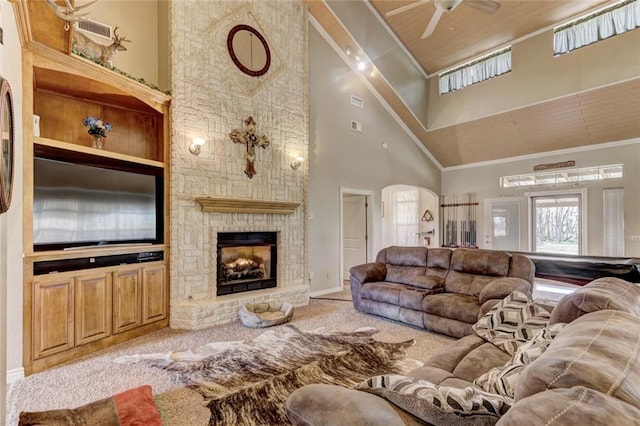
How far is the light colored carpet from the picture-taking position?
2367 millimetres

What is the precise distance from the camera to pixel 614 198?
231 inches

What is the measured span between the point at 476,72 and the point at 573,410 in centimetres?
729

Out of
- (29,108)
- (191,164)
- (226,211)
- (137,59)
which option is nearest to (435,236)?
(226,211)

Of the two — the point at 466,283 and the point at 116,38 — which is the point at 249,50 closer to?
the point at 116,38

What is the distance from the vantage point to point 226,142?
15.3 ft

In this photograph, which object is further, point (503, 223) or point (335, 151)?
point (503, 223)

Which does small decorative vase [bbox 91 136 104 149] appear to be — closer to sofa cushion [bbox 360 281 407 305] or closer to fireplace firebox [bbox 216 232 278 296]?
fireplace firebox [bbox 216 232 278 296]

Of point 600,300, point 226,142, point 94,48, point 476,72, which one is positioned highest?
point 476,72

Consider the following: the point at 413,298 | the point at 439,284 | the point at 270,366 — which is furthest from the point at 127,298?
the point at 439,284

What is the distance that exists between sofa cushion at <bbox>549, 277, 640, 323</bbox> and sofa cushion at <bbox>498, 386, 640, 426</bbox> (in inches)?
49.9

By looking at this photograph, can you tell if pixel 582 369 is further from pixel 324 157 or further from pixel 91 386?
pixel 324 157

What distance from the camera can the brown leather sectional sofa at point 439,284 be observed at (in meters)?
3.51

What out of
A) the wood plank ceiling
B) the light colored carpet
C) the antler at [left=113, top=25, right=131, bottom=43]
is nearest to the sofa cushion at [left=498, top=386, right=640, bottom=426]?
the light colored carpet

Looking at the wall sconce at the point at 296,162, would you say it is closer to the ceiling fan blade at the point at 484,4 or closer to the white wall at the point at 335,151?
the white wall at the point at 335,151
